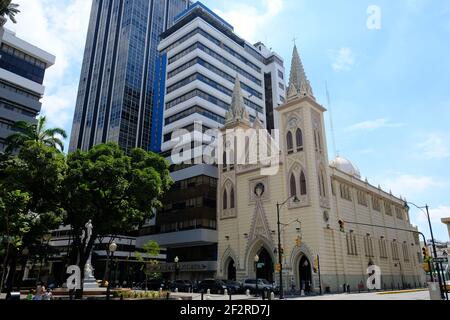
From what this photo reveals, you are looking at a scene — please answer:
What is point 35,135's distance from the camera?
3656cm

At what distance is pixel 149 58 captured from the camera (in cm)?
10338

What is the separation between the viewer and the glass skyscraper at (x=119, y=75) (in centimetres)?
9338

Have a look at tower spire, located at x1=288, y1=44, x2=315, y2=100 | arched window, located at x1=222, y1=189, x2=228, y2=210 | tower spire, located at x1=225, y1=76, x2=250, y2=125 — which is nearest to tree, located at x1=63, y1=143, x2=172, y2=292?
arched window, located at x1=222, y1=189, x2=228, y2=210

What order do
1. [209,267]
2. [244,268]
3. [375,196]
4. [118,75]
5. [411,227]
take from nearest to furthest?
[244,268]
[209,267]
[375,196]
[411,227]
[118,75]

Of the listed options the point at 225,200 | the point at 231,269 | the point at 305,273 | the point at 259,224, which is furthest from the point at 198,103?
the point at 305,273

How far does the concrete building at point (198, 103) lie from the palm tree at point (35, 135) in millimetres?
22000

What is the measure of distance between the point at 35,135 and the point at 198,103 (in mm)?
32883

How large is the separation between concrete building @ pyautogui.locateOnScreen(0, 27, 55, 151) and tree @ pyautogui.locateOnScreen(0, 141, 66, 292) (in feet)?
87.0

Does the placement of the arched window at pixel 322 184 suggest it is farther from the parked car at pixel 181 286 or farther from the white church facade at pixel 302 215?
the parked car at pixel 181 286

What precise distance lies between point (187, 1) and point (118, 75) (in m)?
44.0

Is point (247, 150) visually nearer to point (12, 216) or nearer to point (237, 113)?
point (237, 113)
